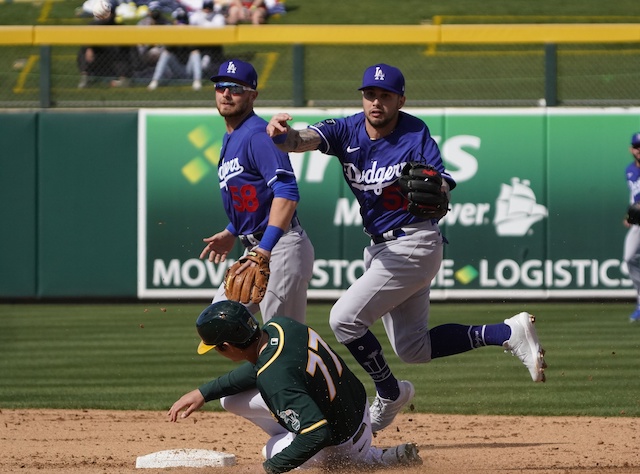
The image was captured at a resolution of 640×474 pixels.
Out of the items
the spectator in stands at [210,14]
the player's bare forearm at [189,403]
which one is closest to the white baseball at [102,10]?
the spectator in stands at [210,14]

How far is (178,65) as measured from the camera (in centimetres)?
1454

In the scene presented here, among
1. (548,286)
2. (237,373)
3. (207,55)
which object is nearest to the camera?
(237,373)

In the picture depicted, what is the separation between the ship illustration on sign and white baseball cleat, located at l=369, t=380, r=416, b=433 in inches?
290

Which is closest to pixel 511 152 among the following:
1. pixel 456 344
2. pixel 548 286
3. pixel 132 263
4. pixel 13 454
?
pixel 548 286

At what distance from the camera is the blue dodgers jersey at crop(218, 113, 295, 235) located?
19.9 feet

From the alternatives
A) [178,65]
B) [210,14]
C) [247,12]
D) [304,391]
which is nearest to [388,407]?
[304,391]

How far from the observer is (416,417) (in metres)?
7.60

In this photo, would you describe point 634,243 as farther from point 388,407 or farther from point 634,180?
point 388,407

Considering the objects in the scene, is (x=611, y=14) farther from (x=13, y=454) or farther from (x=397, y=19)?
(x=13, y=454)

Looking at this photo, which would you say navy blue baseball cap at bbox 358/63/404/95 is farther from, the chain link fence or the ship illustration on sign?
the chain link fence

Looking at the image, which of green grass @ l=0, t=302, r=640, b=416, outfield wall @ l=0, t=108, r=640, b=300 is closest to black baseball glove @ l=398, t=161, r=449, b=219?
green grass @ l=0, t=302, r=640, b=416

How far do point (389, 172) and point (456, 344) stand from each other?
3.29ft

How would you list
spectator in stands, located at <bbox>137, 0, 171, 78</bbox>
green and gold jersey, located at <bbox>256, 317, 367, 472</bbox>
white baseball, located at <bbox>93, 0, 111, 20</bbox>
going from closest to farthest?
green and gold jersey, located at <bbox>256, 317, 367, 472</bbox>, spectator in stands, located at <bbox>137, 0, 171, 78</bbox>, white baseball, located at <bbox>93, 0, 111, 20</bbox>

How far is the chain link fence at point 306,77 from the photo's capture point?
45.8ft
